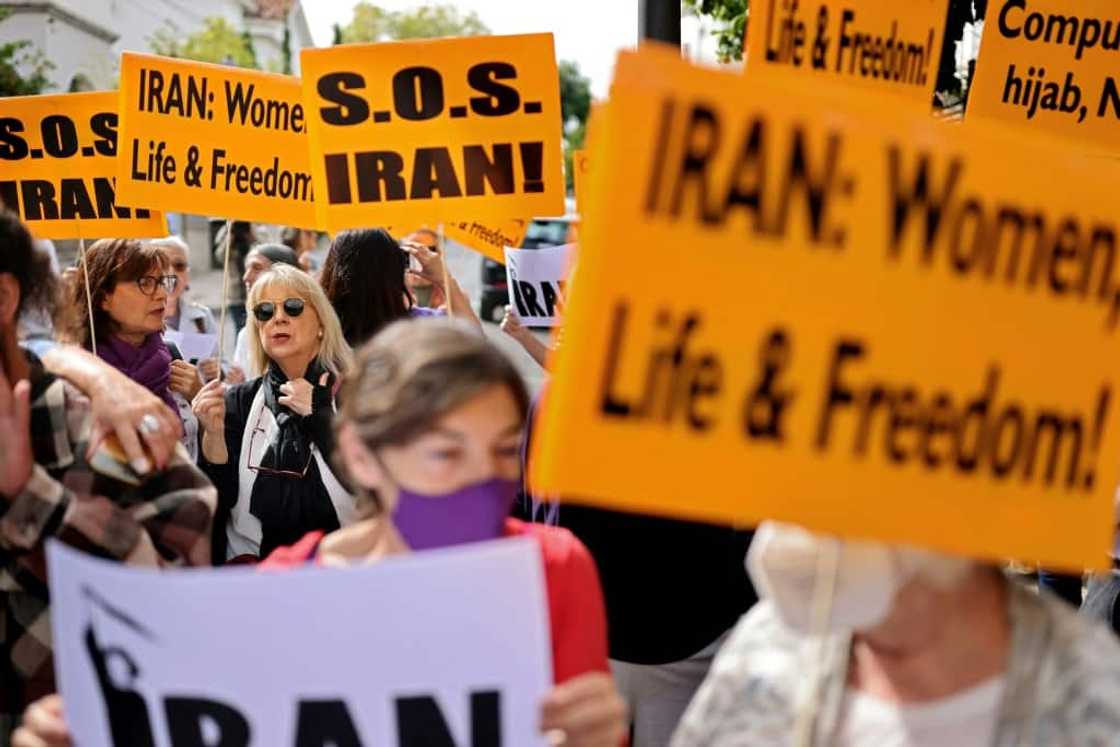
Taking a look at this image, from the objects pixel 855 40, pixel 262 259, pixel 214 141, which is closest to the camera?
pixel 855 40

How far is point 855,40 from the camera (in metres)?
4.99

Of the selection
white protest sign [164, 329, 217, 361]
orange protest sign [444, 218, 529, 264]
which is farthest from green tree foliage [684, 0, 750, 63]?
white protest sign [164, 329, 217, 361]

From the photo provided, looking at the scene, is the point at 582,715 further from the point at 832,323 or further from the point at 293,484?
the point at 293,484

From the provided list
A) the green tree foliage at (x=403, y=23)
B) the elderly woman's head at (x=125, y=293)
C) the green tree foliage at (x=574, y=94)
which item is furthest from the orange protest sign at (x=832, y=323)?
the green tree foliage at (x=574, y=94)

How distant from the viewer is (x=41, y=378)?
112 inches

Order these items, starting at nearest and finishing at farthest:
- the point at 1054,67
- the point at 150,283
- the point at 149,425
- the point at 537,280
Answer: the point at 149,425 < the point at 150,283 < the point at 1054,67 < the point at 537,280

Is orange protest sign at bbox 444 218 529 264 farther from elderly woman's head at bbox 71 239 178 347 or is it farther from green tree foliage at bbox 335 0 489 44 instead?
green tree foliage at bbox 335 0 489 44

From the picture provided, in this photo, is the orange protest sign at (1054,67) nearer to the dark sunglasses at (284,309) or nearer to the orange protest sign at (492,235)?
the orange protest sign at (492,235)

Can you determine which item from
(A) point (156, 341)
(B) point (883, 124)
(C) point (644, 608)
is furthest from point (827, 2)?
(B) point (883, 124)

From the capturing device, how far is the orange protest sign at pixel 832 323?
1.85 metres

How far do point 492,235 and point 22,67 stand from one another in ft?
95.2

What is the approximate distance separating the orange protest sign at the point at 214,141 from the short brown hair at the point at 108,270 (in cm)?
44

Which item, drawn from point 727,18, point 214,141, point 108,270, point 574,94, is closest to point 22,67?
point 727,18

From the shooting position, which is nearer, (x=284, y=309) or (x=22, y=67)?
(x=284, y=309)
